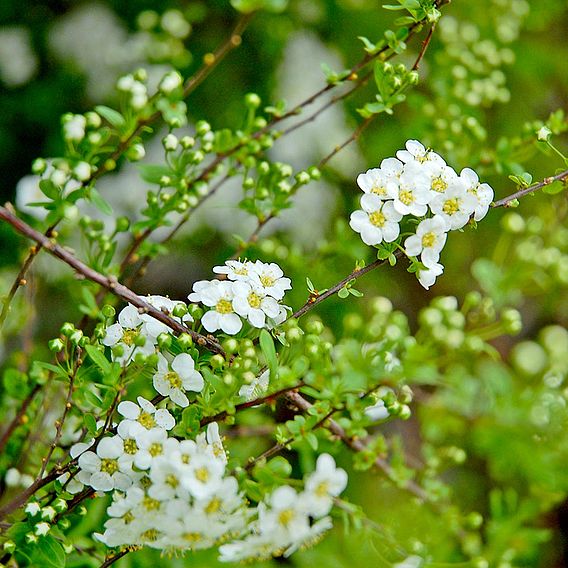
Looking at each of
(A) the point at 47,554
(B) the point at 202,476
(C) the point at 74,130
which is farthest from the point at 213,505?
(C) the point at 74,130

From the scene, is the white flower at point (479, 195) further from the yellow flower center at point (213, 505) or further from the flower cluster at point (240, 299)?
the yellow flower center at point (213, 505)

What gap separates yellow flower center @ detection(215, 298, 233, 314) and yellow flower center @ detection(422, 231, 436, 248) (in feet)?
0.69

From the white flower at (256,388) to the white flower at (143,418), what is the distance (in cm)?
8

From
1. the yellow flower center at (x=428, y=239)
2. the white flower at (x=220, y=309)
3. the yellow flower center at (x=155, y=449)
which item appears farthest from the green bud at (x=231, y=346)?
the yellow flower center at (x=428, y=239)

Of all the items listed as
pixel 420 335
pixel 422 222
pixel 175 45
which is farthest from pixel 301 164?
pixel 422 222

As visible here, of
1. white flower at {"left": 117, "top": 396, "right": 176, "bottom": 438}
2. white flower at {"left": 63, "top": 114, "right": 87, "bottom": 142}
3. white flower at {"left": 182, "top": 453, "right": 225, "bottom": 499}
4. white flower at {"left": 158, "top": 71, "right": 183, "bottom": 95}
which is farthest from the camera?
white flower at {"left": 158, "top": 71, "right": 183, "bottom": 95}

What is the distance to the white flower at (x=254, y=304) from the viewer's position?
73 centimetres

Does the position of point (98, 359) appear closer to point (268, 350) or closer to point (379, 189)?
point (268, 350)

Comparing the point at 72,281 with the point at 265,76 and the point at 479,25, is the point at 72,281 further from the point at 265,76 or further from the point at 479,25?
the point at 479,25

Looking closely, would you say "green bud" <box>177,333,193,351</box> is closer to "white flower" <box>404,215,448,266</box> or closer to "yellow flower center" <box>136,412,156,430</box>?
"yellow flower center" <box>136,412,156,430</box>

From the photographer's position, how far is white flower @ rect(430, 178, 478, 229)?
0.76 meters

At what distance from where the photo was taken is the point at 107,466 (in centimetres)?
74

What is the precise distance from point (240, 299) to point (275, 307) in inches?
1.9

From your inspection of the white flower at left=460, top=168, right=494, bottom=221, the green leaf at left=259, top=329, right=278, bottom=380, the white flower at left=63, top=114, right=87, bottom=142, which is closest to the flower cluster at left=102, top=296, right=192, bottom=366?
the green leaf at left=259, top=329, right=278, bottom=380
